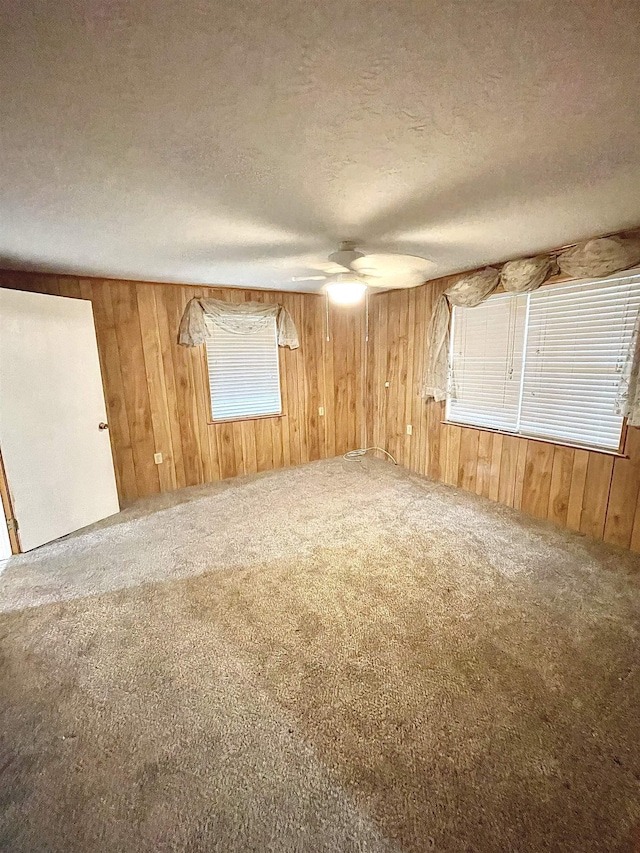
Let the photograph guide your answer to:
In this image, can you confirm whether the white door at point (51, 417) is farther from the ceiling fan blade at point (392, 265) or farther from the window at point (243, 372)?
the ceiling fan blade at point (392, 265)

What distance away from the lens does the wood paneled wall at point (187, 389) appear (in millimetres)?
3354

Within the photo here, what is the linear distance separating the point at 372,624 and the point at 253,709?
69cm

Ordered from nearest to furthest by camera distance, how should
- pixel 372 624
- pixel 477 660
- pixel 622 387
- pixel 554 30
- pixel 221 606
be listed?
pixel 554 30
pixel 477 660
pixel 372 624
pixel 221 606
pixel 622 387

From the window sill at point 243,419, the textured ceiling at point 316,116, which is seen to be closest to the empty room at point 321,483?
the textured ceiling at point 316,116

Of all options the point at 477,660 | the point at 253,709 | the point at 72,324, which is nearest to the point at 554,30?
the point at 477,660

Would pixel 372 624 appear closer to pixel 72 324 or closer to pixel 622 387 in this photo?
pixel 622 387

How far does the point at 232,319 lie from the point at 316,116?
2904mm

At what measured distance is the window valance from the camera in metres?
3.64

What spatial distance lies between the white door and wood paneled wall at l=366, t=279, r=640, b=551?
304cm

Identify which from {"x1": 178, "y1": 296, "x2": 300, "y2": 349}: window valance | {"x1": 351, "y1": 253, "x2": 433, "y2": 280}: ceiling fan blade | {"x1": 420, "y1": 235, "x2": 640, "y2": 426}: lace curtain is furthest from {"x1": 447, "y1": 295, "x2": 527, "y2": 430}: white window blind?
{"x1": 178, "y1": 296, "x2": 300, "y2": 349}: window valance

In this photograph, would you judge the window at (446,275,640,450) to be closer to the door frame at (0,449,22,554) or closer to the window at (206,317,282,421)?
the window at (206,317,282,421)

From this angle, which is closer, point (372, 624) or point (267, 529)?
point (372, 624)

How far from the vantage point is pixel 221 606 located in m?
2.00

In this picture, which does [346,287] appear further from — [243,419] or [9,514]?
[9,514]
